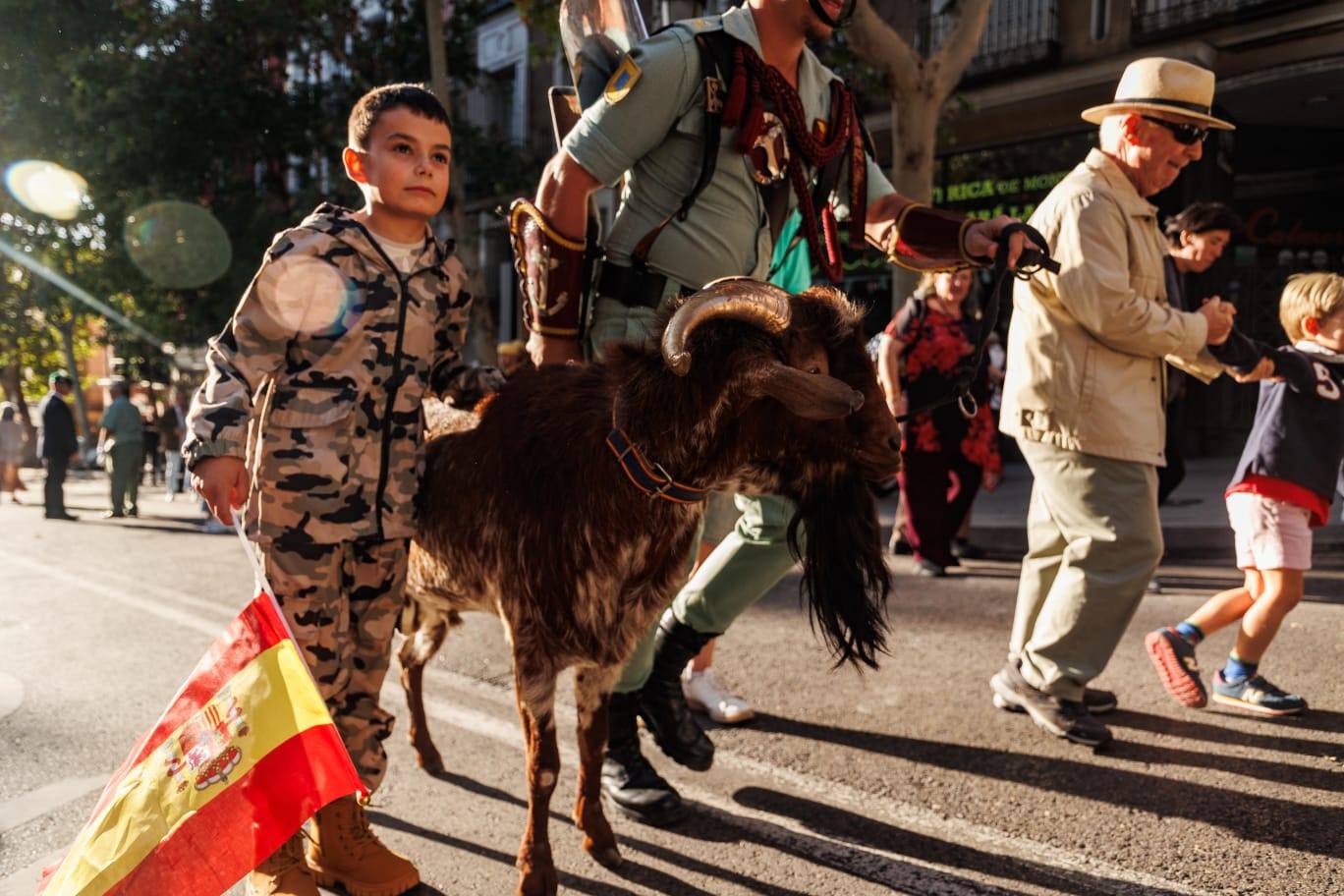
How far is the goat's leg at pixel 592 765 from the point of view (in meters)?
2.97

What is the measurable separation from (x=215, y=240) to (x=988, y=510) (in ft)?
48.9

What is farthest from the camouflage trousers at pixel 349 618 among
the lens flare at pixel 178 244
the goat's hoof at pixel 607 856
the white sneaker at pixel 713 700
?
the lens flare at pixel 178 244

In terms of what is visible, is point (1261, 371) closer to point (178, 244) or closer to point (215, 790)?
point (215, 790)

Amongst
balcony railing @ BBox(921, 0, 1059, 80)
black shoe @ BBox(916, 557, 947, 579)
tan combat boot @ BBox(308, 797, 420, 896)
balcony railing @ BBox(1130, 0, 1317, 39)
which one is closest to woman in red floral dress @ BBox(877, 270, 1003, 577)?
black shoe @ BBox(916, 557, 947, 579)

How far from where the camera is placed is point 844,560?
8.90ft

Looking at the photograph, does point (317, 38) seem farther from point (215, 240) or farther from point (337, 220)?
point (337, 220)

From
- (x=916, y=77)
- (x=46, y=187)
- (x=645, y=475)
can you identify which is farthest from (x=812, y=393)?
(x=46, y=187)

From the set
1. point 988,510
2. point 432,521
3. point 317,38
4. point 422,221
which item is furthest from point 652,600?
point 317,38

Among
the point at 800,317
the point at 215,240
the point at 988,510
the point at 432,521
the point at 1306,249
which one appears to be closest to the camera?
the point at 800,317

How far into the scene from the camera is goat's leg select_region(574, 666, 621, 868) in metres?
2.97

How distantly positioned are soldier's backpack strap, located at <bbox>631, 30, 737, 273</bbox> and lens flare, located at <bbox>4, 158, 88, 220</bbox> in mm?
19054

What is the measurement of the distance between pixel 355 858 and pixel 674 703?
3.89 feet

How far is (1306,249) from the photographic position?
1418 cm

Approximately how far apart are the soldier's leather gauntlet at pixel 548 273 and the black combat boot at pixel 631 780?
1289mm
